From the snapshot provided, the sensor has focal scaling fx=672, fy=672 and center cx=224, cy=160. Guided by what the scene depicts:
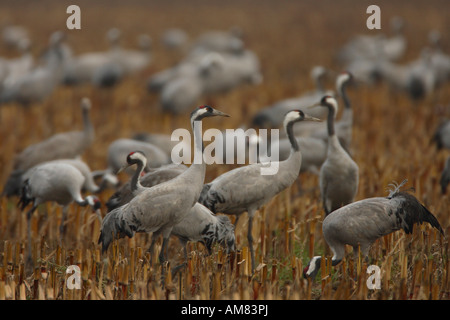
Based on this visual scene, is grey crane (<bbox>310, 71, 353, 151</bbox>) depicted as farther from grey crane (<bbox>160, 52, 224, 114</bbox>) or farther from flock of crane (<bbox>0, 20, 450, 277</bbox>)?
grey crane (<bbox>160, 52, 224, 114</bbox>)

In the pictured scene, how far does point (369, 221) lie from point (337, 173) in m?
0.87

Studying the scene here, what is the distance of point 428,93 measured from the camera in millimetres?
10555

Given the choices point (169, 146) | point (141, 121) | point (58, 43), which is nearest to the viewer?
point (169, 146)

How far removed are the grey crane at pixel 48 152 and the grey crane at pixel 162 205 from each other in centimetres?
219

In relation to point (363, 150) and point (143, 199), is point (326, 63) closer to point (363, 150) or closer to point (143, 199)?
point (363, 150)

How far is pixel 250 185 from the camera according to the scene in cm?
438

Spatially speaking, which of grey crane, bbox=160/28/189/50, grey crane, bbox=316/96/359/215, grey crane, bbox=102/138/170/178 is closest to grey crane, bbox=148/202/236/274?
grey crane, bbox=316/96/359/215

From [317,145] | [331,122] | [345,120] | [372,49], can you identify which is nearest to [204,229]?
[331,122]

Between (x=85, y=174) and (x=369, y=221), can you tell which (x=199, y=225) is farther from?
(x=85, y=174)

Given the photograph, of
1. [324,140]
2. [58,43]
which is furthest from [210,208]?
[58,43]

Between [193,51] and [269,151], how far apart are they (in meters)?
9.16

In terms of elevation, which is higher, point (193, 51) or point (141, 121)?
point (193, 51)

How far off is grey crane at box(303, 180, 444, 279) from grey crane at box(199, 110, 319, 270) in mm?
508
